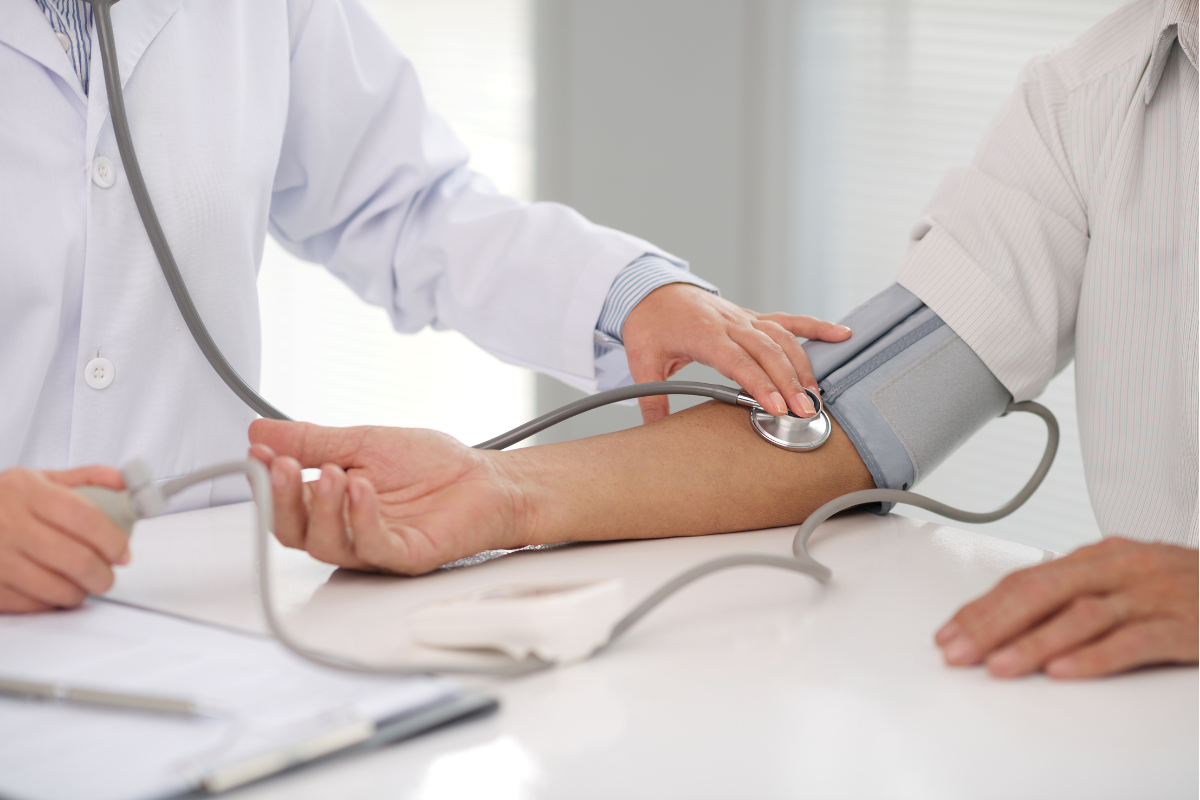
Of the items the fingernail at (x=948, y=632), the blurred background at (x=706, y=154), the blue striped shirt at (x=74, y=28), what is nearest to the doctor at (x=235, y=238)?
the blue striped shirt at (x=74, y=28)

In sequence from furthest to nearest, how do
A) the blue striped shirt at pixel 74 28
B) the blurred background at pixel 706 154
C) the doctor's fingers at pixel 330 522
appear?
the blurred background at pixel 706 154
the blue striped shirt at pixel 74 28
the doctor's fingers at pixel 330 522

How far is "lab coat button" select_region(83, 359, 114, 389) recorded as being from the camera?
0.86 meters

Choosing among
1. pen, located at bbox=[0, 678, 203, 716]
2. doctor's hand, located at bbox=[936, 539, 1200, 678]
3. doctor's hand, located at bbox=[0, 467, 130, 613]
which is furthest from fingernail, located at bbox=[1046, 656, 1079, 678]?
doctor's hand, located at bbox=[0, 467, 130, 613]

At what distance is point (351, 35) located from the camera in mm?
1137

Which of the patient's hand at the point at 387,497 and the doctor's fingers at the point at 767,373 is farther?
the doctor's fingers at the point at 767,373

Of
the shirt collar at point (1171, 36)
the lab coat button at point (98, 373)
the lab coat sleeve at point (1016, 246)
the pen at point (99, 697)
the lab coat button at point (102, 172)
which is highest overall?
the shirt collar at point (1171, 36)

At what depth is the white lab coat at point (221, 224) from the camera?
84 centimetres

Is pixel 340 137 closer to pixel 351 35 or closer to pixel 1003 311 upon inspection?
pixel 351 35

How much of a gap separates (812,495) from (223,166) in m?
0.62

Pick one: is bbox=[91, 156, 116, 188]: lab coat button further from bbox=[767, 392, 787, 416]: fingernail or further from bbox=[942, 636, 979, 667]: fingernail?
bbox=[942, 636, 979, 667]: fingernail

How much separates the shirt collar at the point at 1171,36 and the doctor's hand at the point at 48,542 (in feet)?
2.97

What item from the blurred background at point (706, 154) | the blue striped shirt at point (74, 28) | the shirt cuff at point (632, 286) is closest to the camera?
the blue striped shirt at point (74, 28)

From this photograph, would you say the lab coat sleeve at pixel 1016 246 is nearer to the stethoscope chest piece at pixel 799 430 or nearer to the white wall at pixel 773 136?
the stethoscope chest piece at pixel 799 430

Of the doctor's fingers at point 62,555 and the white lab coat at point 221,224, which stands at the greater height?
the white lab coat at point 221,224
